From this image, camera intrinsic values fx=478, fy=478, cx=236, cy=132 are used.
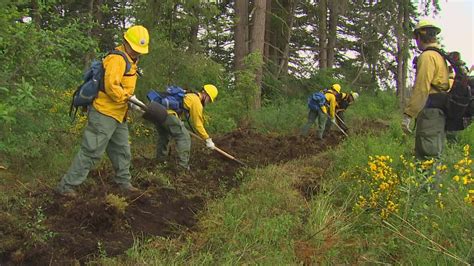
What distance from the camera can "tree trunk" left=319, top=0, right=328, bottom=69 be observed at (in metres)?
20.1

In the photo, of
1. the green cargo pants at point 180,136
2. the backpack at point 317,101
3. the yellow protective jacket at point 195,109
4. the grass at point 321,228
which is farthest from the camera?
the backpack at point 317,101

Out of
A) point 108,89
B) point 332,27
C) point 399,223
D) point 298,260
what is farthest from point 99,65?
point 332,27

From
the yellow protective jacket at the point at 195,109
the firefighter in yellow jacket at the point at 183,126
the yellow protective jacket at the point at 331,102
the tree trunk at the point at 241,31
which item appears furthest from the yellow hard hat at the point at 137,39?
the tree trunk at the point at 241,31

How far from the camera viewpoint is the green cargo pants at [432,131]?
5027 millimetres

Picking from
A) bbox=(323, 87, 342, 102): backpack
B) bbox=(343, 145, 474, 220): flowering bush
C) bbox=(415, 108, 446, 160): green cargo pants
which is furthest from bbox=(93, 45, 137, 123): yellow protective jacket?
bbox=(323, 87, 342, 102): backpack

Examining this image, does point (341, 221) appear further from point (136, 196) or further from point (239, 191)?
point (136, 196)

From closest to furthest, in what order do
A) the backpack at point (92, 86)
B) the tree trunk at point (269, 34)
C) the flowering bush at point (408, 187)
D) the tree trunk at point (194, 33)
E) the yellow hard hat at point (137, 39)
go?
the flowering bush at point (408, 187)
the backpack at point (92, 86)
the yellow hard hat at point (137, 39)
the tree trunk at point (194, 33)
the tree trunk at point (269, 34)

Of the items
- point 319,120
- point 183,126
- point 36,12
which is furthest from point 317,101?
point 36,12

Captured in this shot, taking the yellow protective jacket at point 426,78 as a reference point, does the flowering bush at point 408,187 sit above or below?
below

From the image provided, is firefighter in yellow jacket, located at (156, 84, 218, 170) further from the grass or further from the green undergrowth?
the green undergrowth

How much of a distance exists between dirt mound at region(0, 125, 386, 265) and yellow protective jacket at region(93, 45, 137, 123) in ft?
2.94

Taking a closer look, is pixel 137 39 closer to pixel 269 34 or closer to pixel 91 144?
pixel 91 144

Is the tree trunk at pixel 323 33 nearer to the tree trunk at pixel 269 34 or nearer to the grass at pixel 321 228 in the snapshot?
the tree trunk at pixel 269 34

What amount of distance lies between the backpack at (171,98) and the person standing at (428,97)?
11.2 ft
